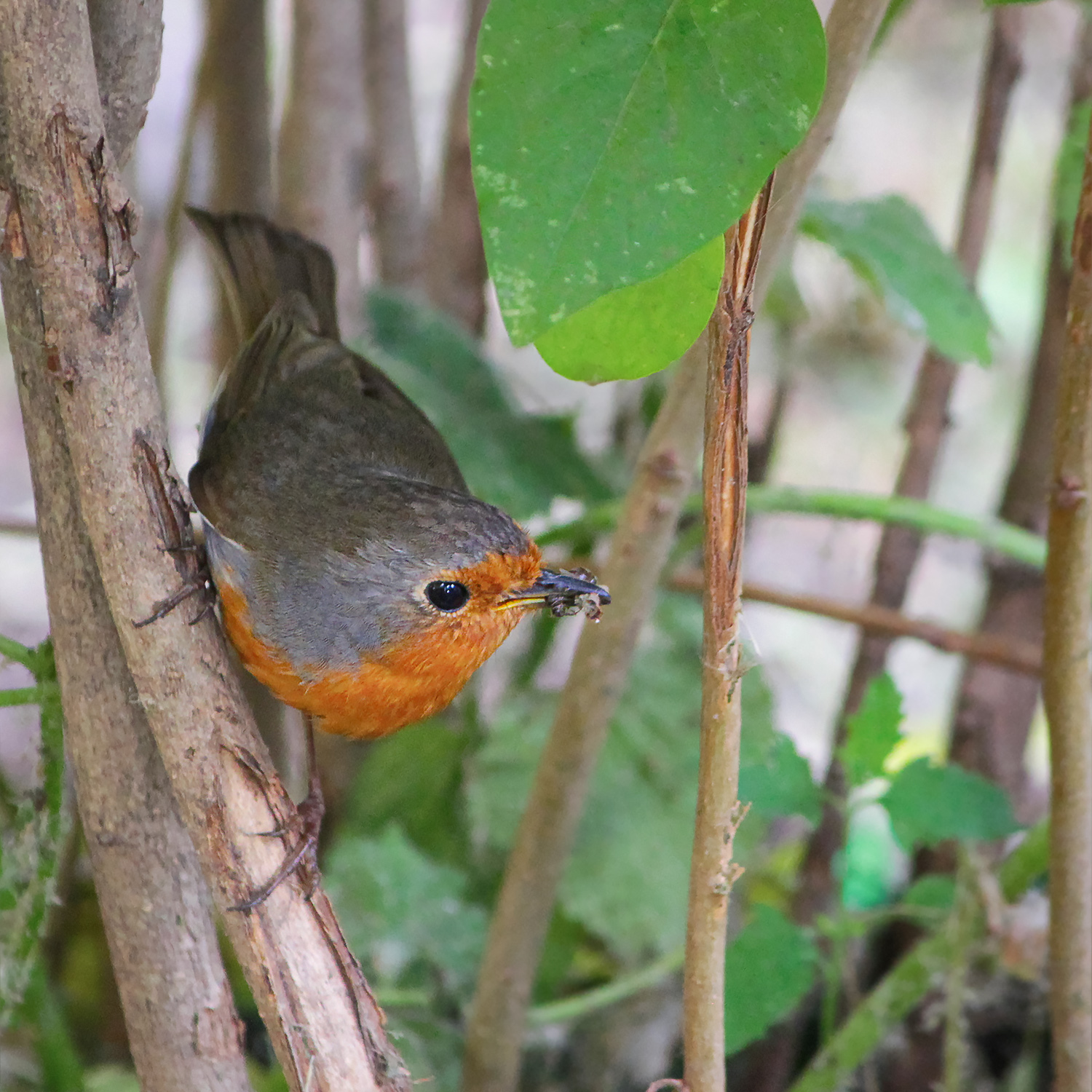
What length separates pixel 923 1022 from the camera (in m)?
2.24

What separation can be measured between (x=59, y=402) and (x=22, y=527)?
1306 millimetres

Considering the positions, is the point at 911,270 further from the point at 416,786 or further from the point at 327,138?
the point at 416,786

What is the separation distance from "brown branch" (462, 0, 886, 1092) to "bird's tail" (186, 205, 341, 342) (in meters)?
0.77

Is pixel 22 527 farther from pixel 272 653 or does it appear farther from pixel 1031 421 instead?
pixel 1031 421

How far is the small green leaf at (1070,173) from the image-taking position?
188cm

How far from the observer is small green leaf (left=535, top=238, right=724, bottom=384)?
0.96 meters

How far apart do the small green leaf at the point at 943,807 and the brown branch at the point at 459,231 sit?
1.38m

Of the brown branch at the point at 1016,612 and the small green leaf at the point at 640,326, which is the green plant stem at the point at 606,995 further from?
the small green leaf at the point at 640,326

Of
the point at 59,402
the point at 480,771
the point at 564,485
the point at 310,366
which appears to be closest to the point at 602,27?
the point at 59,402

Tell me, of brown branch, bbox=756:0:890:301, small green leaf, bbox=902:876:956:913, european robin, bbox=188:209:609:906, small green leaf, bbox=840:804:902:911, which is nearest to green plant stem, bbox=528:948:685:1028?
small green leaf, bbox=902:876:956:913

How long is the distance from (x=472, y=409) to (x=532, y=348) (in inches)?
63.7

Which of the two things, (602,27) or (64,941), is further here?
(64,941)

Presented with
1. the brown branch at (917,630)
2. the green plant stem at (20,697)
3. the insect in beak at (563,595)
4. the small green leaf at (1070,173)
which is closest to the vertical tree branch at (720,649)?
the insect in beak at (563,595)

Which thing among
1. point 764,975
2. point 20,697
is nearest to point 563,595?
point 764,975
